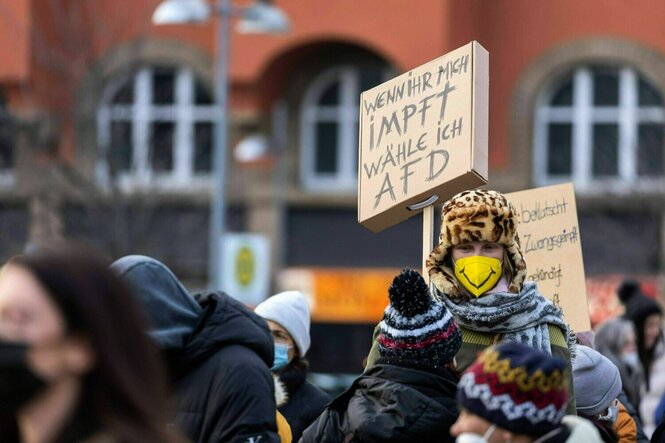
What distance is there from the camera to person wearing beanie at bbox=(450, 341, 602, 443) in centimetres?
386

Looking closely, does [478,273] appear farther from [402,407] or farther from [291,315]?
[291,315]

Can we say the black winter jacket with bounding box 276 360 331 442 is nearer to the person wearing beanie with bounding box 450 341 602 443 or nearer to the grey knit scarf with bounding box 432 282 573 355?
the grey knit scarf with bounding box 432 282 573 355

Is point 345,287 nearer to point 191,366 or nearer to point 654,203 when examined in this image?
point 654,203

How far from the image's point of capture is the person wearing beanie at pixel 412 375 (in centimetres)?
478

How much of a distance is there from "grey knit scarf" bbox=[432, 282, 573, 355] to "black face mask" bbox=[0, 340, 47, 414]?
266cm

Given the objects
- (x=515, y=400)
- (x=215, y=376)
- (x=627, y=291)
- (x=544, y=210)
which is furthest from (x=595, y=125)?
(x=515, y=400)

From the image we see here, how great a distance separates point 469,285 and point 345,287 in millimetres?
24386

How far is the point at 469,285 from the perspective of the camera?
5.45 m

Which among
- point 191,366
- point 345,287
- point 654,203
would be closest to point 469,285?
point 191,366

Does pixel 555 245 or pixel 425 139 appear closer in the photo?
pixel 425 139

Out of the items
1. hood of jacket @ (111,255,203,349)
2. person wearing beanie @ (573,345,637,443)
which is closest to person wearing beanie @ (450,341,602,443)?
hood of jacket @ (111,255,203,349)


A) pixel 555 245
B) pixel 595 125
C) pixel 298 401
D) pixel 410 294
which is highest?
pixel 595 125

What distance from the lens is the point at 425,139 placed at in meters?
6.37

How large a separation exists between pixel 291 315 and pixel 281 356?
17 cm
